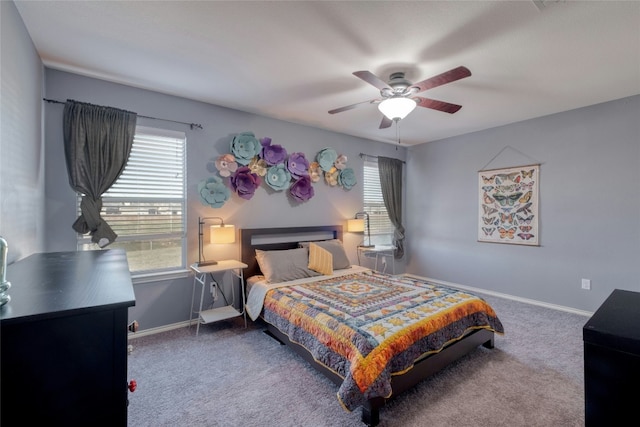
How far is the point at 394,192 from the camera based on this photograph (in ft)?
18.0

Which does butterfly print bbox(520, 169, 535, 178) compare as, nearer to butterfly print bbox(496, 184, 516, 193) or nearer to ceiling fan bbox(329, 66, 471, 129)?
butterfly print bbox(496, 184, 516, 193)

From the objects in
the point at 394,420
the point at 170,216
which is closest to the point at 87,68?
the point at 170,216

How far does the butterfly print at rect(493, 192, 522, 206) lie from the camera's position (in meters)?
4.23

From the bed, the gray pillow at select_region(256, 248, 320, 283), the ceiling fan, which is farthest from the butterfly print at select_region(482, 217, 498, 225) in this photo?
the gray pillow at select_region(256, 248, 320, 283)

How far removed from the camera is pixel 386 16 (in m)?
1.92

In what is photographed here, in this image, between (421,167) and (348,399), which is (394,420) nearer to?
(348,399)

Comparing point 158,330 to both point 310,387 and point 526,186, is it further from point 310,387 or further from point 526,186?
point 526,186

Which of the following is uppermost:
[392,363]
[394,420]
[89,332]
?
[89,332]

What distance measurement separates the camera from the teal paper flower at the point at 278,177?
12.8 feet

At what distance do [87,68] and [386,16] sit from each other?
105 inches

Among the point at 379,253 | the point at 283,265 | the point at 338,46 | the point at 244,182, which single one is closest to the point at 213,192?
the point at 244,182

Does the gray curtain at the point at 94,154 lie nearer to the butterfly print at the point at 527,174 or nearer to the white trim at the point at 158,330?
the white trim at the point at 158,330

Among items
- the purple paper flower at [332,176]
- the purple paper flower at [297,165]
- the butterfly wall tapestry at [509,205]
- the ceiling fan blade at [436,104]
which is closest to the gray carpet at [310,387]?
the butterfly wall tapestry at [509,205]

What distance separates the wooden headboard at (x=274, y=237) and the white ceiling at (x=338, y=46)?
5.33 ft
